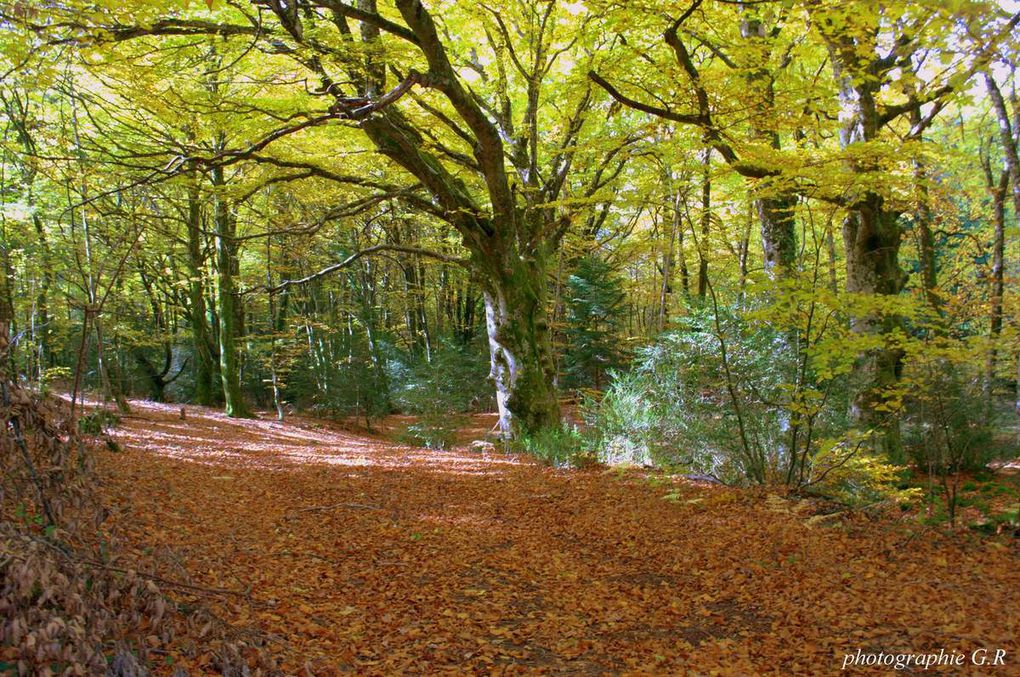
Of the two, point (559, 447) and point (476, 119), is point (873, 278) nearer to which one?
point (559, 447)

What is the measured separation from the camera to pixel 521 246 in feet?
35.0

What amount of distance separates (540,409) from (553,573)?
5383 mm

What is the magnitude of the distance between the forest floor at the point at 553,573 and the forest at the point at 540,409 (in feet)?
0.11

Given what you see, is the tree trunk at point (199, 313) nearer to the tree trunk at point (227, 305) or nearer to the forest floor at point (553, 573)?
the tree trunk at point (227, 305)

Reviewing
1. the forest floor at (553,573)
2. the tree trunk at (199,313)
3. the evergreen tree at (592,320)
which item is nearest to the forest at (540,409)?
the forest floor at (553,573)

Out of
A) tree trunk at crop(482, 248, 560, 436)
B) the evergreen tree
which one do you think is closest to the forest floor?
tree trunk at crop(482, 248, 560, 436)

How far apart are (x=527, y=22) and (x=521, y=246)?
3.69 m

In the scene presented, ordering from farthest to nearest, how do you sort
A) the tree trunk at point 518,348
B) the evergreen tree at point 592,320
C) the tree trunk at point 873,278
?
the evergreen tree at point 592,320 → the tree trunk at point 518,348 → the tree trunk at point 873,278

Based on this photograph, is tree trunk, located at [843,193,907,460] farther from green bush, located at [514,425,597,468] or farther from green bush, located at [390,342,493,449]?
green bush, located at [390,342,493,449]

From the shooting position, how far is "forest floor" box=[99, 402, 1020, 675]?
333 centimetres

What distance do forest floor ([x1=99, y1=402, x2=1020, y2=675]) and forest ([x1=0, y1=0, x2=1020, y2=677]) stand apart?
3 cm

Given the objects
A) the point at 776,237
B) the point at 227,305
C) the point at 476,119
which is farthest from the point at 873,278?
the point at 227,305

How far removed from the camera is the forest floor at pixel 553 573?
10.9 feet

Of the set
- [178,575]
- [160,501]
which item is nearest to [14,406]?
[178,575]
